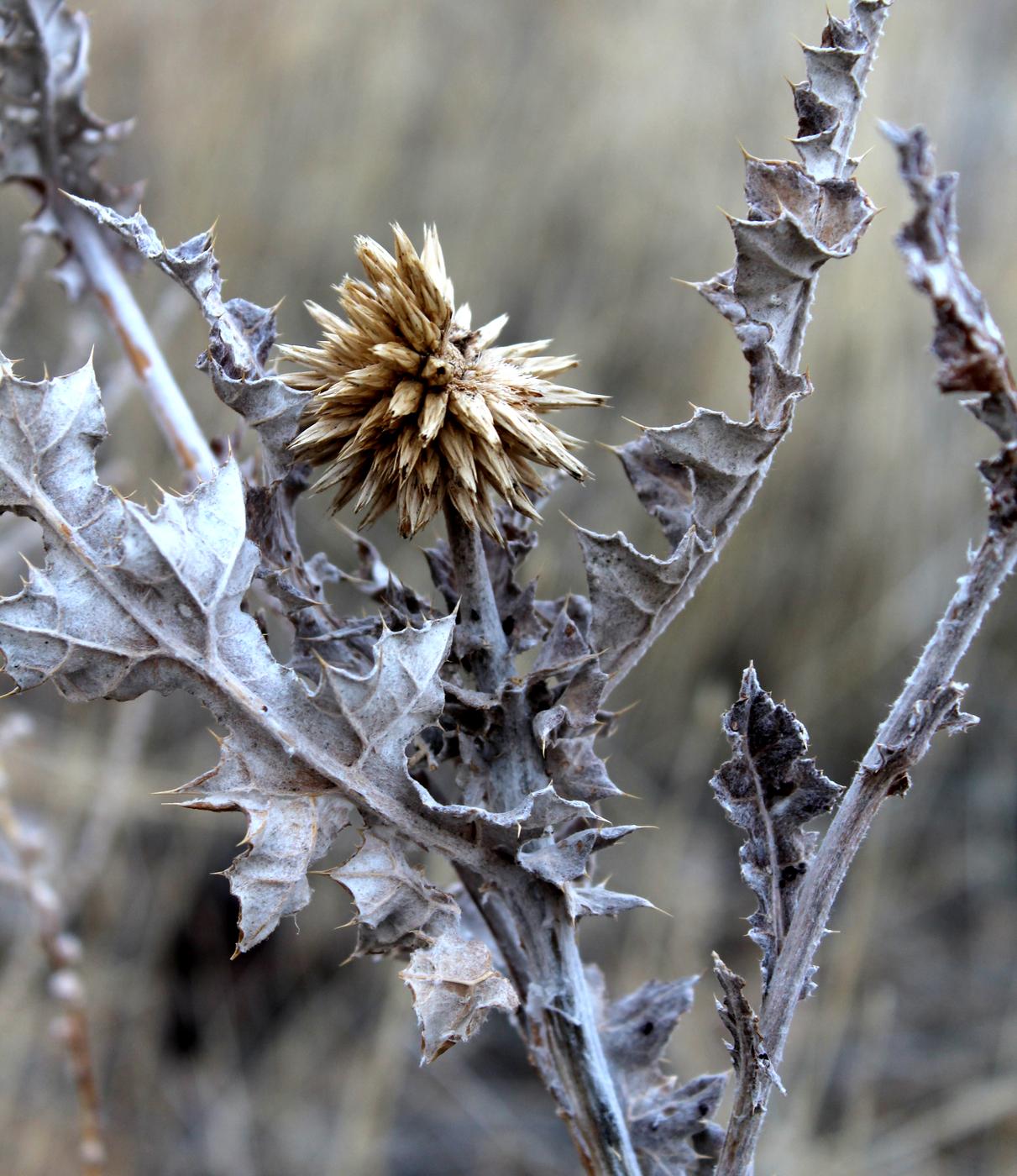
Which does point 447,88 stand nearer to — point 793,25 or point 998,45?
point 793,25

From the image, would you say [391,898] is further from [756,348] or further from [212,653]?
[756,348]

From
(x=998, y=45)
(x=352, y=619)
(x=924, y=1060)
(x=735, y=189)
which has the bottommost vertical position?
(x=924, y=1060)

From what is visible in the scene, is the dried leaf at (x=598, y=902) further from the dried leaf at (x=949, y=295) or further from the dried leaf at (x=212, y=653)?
the dried leaf at (x=949, y=295)

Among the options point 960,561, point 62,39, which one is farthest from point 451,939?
point 960,561

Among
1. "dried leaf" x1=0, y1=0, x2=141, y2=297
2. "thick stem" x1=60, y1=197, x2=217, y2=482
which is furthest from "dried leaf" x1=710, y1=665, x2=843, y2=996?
"dried leaf" x1=0, y1=0, x2=141, y2=297

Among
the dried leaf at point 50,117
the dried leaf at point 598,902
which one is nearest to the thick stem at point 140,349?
the dried leaf at point 50,117

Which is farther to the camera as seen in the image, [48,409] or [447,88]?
[447,88]

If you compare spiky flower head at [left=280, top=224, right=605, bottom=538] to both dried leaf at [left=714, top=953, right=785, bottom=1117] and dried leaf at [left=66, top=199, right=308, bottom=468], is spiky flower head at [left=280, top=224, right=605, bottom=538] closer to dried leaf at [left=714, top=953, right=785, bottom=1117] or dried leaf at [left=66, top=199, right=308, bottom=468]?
dried leaf at [left=66, top=199, right=308, bottom=468]
